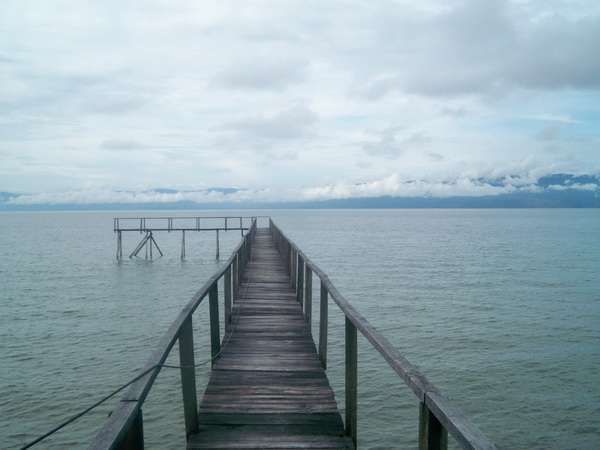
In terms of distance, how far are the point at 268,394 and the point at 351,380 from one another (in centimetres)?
115

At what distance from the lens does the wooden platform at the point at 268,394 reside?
13.8 ft

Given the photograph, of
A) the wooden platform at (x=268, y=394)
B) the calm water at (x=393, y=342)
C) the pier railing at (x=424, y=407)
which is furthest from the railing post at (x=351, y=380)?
the calm water at (x=393, y=342)

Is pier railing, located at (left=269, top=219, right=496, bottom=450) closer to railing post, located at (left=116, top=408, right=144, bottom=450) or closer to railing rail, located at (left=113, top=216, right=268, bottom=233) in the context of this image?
railing post, located at (left=116, top=408, right=144, bottom=450)

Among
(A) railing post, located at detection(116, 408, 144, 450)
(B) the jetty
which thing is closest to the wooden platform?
(B) the jetty

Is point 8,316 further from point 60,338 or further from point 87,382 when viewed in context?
point 87,382

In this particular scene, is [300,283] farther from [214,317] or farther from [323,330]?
[214,317]

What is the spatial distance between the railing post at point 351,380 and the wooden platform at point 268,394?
12 cm

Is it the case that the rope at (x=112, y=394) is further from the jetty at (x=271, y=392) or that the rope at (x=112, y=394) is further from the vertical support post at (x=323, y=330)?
the vertical support post at (x=323, y=330)

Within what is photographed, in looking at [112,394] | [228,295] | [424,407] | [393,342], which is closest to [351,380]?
[424,407]

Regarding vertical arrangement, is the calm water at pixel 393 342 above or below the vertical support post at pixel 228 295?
below

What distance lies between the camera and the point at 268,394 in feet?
16.9

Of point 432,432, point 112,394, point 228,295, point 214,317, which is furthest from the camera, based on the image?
point 228,295

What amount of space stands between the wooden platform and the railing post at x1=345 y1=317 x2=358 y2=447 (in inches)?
4.9

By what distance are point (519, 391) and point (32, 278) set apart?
30751 millimetres
